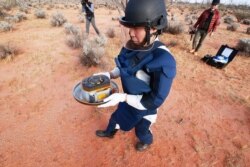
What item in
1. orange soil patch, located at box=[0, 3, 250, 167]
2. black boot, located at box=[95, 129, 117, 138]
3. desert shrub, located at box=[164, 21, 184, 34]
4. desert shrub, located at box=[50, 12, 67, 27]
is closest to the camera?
orange soil patch, located at box=[0, 3, 250, 167]

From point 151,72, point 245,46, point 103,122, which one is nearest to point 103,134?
point 103,122

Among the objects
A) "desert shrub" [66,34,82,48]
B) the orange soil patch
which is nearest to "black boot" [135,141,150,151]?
the orange soil patch

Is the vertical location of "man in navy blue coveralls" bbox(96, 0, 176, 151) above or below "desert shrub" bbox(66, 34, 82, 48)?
above

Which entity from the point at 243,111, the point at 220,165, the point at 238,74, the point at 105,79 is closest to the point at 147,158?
the point at 220,165

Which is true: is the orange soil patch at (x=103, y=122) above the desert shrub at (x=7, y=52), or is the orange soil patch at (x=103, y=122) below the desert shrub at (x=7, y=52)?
above

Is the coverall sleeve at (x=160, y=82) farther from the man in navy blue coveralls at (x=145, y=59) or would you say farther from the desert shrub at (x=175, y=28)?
the desert shrub at (x=175, y=28)

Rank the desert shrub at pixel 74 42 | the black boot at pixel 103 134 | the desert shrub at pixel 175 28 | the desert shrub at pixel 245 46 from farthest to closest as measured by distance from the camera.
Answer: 1. the desert shrub at pixel 175 28
2. the desert shrub at pixel 245 46
3. the desert shrub at pixel 74 42
4. the black boot at pixel 103 134

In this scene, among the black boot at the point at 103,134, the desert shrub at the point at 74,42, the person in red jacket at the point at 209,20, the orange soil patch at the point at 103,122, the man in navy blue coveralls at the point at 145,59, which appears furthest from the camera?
the desert shrub at the point at 74,42

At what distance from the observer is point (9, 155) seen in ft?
9.26

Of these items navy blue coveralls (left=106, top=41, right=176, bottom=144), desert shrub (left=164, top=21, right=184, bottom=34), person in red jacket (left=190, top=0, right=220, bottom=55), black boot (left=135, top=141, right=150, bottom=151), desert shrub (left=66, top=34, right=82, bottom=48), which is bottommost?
desert shrub (left=66, top=34, right=82, bottom=48)

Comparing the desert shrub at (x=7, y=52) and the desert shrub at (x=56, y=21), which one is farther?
the desert shrub at (x=56, y=21)

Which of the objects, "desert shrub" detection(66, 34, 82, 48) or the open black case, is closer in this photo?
the open black case

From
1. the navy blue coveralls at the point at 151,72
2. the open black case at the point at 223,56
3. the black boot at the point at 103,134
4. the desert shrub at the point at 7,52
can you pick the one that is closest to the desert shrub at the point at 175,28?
the open black case at the point at 223,56

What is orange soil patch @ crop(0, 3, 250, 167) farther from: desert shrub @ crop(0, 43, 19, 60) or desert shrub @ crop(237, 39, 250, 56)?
desert shrub @ crop(237, 39, 250, 56)
